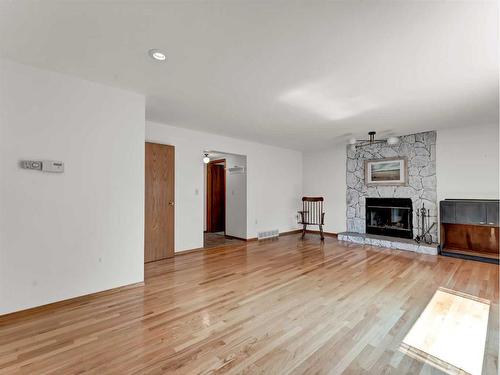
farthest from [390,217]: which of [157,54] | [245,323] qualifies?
[157,54]

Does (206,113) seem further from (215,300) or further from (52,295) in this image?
(52,295)

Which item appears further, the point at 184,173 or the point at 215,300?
the point at 184,173

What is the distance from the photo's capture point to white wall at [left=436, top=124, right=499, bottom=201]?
14.7 feet

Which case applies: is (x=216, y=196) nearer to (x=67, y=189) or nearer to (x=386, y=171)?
(x=386, y=171)

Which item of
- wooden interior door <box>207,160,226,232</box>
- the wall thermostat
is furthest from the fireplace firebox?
the wall thermostat

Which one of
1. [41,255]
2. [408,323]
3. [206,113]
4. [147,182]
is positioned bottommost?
[408,323]

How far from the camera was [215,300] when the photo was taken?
266 centimetres

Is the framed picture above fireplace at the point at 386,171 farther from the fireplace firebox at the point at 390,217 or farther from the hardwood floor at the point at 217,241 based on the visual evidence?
the hardwood floor at the point at 217,241

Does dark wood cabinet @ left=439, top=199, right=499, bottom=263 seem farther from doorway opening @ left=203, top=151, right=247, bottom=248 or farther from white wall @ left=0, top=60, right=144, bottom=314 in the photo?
white wall @ left=0, top=60, right=144, bottom=314

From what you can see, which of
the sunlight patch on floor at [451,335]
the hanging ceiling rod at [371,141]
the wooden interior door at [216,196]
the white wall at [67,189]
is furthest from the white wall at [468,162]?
the white wall at [67,189]

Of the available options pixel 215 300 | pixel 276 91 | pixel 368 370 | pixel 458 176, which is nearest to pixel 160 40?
pixel 276 91

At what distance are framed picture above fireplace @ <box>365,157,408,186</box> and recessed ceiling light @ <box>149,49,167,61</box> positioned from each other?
17.4 ft

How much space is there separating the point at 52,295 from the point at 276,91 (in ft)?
10.8

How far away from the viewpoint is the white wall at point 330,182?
6.52 m
